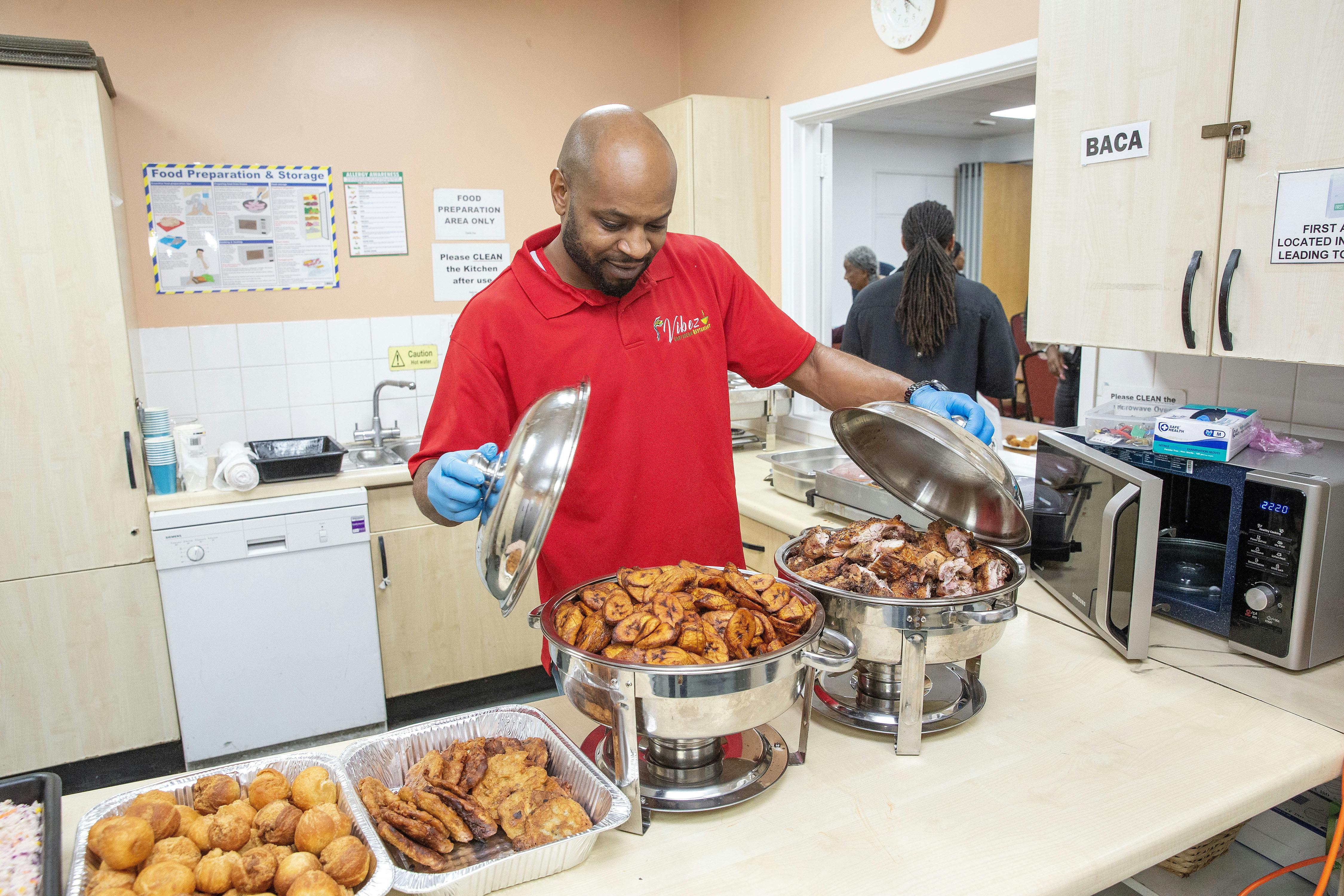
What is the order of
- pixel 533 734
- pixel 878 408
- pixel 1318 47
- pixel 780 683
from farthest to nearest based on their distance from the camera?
pixel 1318 47 → pixel 878 408 → pixel 533 734 → pixel 780 683

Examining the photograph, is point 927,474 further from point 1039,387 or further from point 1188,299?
point 1039,387

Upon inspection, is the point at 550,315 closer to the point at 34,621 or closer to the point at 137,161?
the point at 34,621

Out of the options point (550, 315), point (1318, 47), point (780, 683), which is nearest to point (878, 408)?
point (780, 683)

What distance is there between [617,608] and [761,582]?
204 mm

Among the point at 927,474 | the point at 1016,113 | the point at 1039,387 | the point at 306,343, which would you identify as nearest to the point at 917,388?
the point at 927,474

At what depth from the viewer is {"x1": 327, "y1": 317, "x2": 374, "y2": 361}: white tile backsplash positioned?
3496 mm

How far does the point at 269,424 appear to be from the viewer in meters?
3.43

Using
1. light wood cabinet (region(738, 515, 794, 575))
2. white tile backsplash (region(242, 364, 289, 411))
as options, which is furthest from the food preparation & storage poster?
light wood cabinet (region(738, 515, 794, 575))

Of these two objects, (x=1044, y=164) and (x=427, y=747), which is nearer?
(x=427, y=747)

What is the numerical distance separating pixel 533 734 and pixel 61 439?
7.56 feet

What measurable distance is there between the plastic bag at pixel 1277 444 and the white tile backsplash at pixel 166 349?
3.38 meters

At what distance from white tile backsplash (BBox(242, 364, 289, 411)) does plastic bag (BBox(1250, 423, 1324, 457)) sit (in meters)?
3.21

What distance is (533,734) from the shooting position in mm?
1153

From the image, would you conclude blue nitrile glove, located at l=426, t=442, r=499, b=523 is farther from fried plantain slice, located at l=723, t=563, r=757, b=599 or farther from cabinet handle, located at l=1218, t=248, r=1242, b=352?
cabinet handle, located at l=1218, t=248, r=1242, b=352
